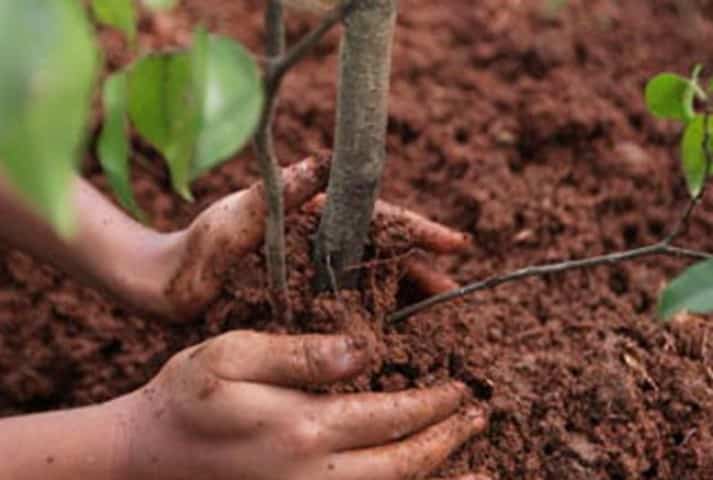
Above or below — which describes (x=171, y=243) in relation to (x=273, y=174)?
below

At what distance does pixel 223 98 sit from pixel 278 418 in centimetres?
49

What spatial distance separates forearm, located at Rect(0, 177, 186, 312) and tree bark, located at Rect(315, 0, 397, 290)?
0.69 ft

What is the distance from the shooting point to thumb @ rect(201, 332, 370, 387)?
110cm

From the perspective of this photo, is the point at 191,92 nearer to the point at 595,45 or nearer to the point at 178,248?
the point at 178,248

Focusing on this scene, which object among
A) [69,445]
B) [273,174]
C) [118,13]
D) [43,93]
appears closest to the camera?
[43,93]

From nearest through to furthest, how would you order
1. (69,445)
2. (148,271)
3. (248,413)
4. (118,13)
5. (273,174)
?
(118,13)
(273,174)
(248,413)
(69,445)
(148,271)

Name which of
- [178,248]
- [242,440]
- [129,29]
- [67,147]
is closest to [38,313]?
[178,248]

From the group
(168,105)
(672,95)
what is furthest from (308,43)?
(672,95)

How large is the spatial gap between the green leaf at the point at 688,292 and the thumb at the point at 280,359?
0.30 metres

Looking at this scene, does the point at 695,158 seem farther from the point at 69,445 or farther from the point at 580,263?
the point at 69,445

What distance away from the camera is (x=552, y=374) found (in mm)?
1312

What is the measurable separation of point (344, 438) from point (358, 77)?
13.2 inches

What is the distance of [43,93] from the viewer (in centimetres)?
47

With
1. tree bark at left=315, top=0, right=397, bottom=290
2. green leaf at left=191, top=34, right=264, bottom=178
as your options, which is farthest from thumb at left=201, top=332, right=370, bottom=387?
green leaf at left=191, top=34, right=264, bottom=178
